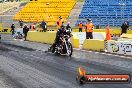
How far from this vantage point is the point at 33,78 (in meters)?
11.9

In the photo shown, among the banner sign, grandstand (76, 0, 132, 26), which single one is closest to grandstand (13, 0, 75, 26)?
grandstand (76, 0, 132, 26)

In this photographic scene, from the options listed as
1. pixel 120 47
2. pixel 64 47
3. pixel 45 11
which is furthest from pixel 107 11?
pixel 64 47

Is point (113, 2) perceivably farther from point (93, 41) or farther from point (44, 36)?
point (93, 41)

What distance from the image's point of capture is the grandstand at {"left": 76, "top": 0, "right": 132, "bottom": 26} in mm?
59125

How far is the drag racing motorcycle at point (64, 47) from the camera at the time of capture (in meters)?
19.5

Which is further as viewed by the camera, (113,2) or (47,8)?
(47,8)

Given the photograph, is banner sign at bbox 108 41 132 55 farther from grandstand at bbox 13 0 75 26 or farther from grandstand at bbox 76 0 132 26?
grandstand at bbox 13 0 75 26

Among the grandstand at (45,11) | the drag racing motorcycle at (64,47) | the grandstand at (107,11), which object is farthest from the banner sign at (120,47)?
the grandstand at (45,11)

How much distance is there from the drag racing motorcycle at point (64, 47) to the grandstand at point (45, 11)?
41.8m

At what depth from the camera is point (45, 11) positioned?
68.0 meters

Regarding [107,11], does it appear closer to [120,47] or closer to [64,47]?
[120,47]

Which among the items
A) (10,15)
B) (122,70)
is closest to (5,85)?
(122,70)

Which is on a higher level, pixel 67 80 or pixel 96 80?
pixel 96 80

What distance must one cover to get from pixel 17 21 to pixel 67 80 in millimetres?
55764
